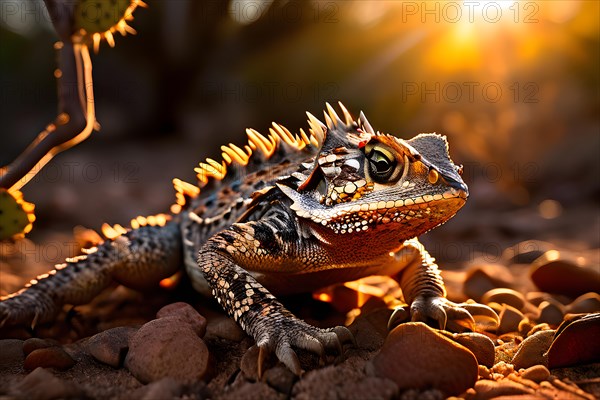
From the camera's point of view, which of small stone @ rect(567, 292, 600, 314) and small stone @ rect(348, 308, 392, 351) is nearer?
small stone @ rect(348, 308, 392, 351)

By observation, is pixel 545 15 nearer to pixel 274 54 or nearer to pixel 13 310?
pixel 274 54

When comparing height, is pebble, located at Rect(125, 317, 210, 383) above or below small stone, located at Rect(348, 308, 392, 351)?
above

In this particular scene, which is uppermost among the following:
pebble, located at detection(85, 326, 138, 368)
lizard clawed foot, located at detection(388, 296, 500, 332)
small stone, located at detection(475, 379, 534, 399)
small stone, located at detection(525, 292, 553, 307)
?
pebble, located at detection(85, 326, 138, 368)

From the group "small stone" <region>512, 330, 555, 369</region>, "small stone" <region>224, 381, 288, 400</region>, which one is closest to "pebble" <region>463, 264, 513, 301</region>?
"small stone" <region>512, 330, 555, 369</region>

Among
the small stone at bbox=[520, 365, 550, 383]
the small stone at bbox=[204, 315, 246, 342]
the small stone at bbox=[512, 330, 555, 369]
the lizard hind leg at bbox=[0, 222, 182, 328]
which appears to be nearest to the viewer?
the small stone at bbox=[520, 365, 550, 383]

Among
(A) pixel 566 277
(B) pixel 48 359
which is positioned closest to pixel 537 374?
(A) pixel 566 277

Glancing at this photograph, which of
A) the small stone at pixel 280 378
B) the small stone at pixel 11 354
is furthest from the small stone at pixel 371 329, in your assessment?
the small stone at pixel 11 354

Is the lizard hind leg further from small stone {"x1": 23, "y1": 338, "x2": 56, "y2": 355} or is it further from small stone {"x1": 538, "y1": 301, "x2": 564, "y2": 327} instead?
small stone {"x1": 538, "y1": 301, "x2": 564, "y2": 327}

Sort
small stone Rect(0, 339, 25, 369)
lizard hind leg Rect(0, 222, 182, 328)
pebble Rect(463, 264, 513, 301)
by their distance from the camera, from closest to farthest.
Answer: small stone Rect(0, 339, 25, 369), lizard hind leg Rect(0, 222, 182, 328), pebble Rect(463, 264, 513, 301)

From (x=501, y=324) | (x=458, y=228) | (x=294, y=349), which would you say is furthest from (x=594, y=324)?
(x=458, y=228)
